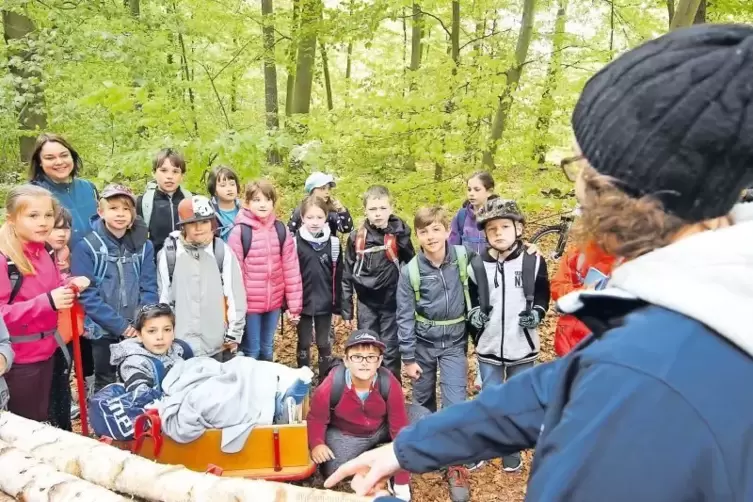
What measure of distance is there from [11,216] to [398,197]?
4243 mm

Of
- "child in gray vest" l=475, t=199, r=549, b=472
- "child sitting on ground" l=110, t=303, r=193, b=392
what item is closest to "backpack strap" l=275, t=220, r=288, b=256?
"child sitting on ground" l=110, t=303, r=193, b=392

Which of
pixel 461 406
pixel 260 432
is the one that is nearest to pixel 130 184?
pixel 260 432

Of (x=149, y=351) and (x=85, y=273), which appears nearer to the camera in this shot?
(x=149, y=351)

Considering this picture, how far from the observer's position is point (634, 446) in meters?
0.75

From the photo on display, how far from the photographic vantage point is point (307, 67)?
12086 millimetres

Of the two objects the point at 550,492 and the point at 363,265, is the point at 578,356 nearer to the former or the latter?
the point at 550,492

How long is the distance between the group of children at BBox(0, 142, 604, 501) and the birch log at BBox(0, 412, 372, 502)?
0.51m

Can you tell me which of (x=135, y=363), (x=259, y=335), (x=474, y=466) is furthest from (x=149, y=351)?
(x=474, y=466)

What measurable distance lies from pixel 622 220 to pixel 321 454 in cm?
343

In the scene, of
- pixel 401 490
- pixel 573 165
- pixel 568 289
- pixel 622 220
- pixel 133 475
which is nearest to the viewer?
pixel 622 220

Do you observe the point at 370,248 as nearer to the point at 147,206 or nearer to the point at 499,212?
the point at 499,212

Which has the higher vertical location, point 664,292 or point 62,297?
point 664,292

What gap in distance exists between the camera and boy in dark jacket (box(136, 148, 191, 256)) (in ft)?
17.3

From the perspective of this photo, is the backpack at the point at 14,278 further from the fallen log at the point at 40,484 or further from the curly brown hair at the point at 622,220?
the curly brown hair at the point at 622,220
